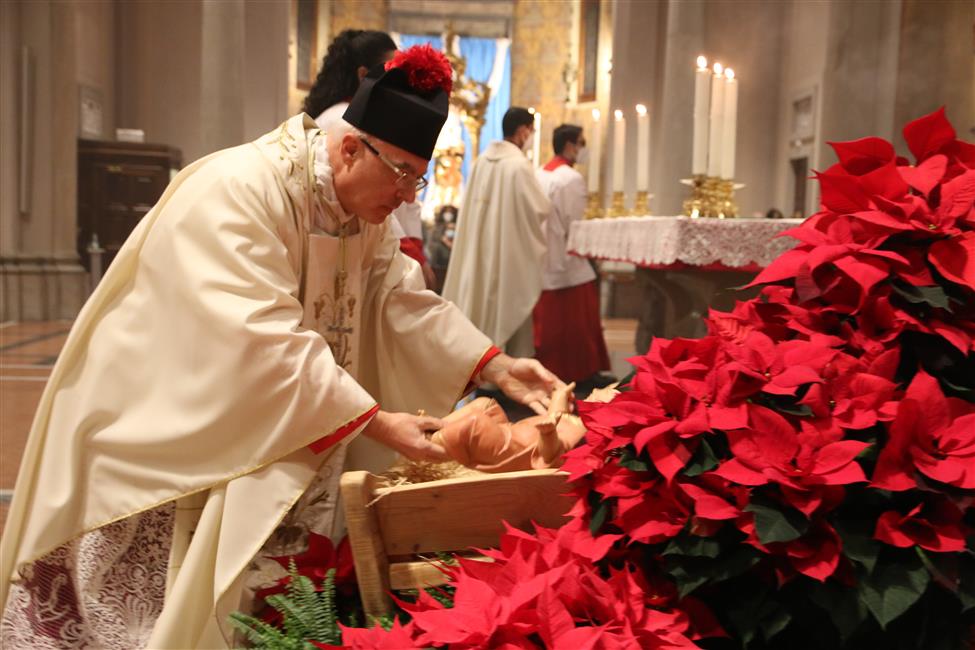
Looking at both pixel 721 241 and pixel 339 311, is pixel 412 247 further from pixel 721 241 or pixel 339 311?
pixel 339 311

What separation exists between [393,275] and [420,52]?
2.23 ft

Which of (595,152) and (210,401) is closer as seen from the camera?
(210,401)

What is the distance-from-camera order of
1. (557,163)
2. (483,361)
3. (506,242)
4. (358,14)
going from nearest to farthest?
(483,361)
(506,242)
(557,163)
(358,14)

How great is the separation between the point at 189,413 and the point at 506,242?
508 cm

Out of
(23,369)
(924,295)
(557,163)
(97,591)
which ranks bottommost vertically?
(23,369)

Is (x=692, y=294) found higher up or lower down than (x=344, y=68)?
lower down

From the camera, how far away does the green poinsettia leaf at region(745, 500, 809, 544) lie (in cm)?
123

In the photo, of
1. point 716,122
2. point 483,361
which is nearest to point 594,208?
point 716,122

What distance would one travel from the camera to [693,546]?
1320mm

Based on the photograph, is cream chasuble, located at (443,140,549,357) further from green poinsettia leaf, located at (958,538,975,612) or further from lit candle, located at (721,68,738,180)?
green poinsettia leaf, located at (958,538,975,612)

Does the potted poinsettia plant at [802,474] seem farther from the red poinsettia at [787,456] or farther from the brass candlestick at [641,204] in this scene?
the brass candlestick at [641,204]

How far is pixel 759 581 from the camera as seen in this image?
4.37 feet

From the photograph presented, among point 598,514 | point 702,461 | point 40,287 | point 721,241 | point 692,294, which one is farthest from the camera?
point 40,287

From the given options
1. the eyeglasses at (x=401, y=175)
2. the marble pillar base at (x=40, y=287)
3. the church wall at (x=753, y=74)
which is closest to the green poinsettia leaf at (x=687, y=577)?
the eyeglasses at (x=401, y=175)
